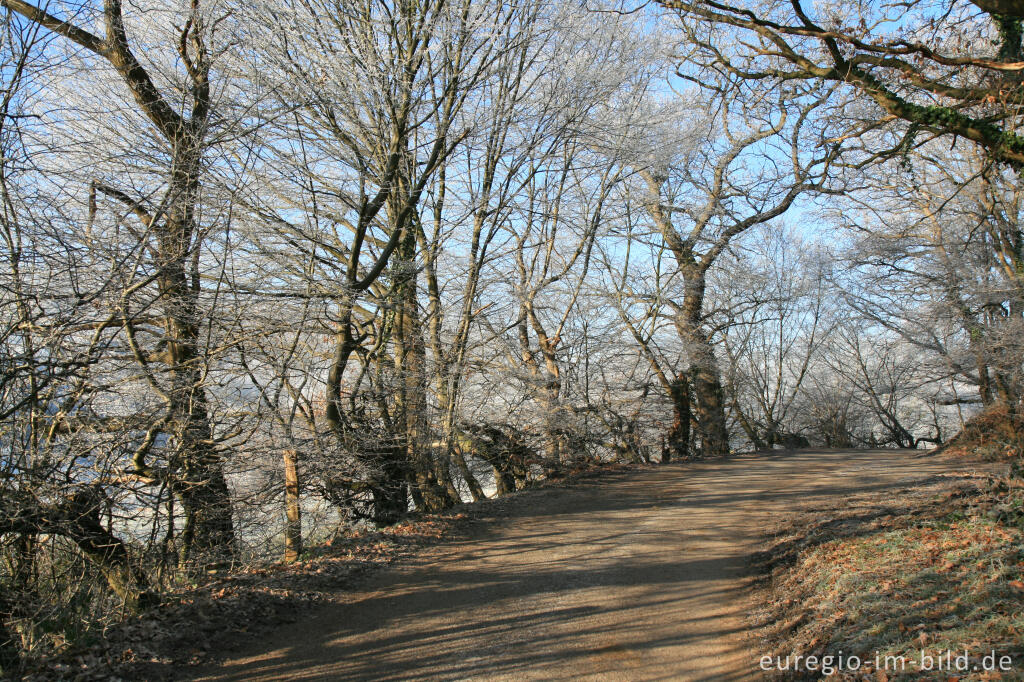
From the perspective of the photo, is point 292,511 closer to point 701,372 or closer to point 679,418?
point 679,418

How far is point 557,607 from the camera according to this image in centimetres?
550

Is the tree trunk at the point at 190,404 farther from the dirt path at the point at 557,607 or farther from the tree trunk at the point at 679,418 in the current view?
the tree trunk at the point at 679,418

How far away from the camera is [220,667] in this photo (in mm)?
4426

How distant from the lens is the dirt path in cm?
449

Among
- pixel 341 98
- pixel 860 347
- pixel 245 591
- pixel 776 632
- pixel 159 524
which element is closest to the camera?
pixel 776 632

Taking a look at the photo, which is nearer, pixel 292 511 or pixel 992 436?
pixel 292 511

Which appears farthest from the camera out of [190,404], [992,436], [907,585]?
[992,436]

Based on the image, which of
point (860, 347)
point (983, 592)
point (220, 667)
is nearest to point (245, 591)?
point (220, 667)

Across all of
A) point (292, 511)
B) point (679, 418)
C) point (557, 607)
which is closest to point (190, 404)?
point (292, 511)

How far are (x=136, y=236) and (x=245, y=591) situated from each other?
10.5 feet

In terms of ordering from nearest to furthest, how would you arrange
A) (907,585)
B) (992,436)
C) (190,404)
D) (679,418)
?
(907,585), (190,404), (992,436), (679,418)

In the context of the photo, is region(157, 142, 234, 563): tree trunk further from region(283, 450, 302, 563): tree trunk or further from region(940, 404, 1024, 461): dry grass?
region(940, 404, 1024, 461): dry grass

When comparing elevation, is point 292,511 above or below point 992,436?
above

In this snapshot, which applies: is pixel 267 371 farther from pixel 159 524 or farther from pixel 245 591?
pixel 245 591
